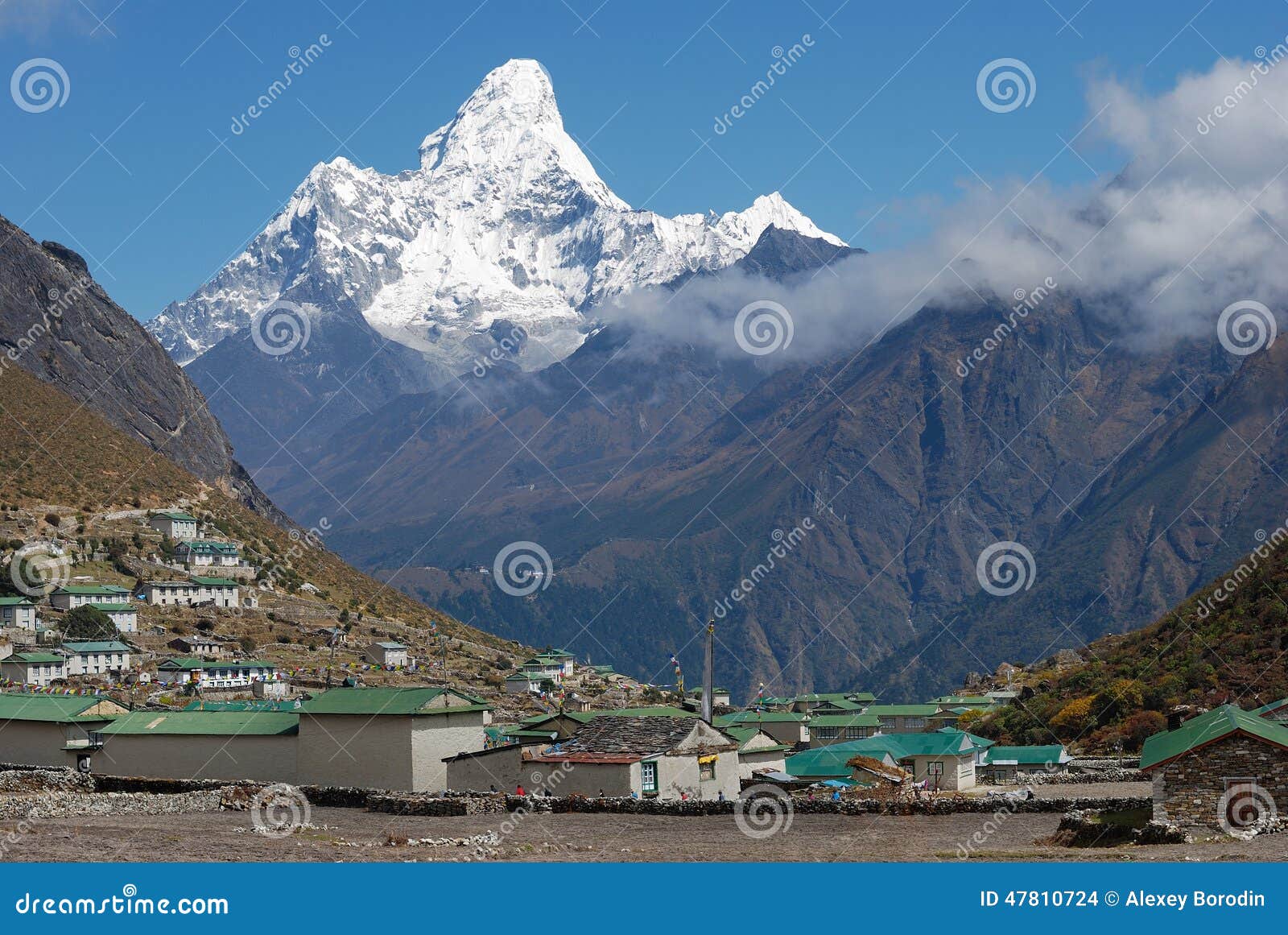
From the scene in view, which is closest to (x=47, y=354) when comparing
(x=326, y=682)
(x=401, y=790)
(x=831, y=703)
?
(x=326, y=682)

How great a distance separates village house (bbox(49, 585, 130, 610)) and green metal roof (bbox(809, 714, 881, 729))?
2295 inches

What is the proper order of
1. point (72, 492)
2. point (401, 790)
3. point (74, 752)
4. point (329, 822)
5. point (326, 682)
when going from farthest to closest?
point (72, 492)
point (326, 682)
point (74, 752)
point (401, 790)
point (329, 822)

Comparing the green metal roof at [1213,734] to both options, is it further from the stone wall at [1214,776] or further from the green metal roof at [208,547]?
the green metal roof at [208,547]

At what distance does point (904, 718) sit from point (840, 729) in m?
14.6

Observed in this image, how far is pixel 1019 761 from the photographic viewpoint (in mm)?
75438

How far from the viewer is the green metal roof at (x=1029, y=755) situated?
7488cm

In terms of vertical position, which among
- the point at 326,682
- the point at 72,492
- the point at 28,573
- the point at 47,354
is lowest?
the point at 326,682

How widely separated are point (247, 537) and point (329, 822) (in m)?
126

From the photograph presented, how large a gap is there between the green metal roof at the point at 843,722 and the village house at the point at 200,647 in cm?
4807

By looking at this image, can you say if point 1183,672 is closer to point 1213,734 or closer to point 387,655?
point 1213,734

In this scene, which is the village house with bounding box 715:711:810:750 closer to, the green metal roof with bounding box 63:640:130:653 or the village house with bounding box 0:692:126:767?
the village house with bounding box 0:692:126:767

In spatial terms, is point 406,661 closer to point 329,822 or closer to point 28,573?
point 28,573

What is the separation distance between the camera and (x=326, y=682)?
112 m

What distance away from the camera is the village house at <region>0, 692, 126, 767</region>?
58.5 meters
